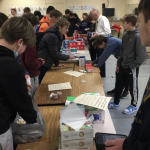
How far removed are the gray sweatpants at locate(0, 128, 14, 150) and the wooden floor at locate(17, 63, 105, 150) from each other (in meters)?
0.07

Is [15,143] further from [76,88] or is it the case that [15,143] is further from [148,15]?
[148,15]

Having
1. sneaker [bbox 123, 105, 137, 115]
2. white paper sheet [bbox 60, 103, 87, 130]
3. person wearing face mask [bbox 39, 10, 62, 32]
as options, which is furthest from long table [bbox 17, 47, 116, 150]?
person wearing face mask [bbox 39, 10, 62, 32]

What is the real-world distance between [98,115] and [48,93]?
735 millimetres

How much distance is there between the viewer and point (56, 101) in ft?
5.41

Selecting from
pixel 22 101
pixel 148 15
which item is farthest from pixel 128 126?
pixel 148 15

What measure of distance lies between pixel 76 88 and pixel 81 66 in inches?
41.5

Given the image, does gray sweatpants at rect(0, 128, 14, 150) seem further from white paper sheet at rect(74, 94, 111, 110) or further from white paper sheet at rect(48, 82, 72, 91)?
white paper sheet at rect(48, 82, 72, 91)

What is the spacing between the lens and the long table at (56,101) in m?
1.15

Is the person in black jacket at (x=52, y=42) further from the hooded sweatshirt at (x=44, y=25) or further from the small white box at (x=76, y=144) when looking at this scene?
the small white box at (x=76, y=144)

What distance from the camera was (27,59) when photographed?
2.01 m

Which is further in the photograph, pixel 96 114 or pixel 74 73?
pixel 74 73

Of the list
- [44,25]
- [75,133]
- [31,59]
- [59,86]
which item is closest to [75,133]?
[75,133]

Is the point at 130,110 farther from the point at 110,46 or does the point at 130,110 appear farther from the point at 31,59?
the point at 31,59

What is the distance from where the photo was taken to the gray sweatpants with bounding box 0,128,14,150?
3.34ft
